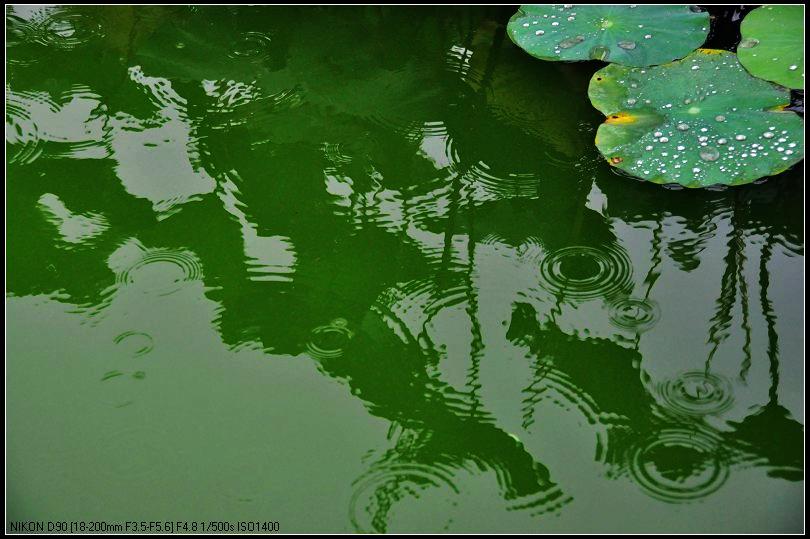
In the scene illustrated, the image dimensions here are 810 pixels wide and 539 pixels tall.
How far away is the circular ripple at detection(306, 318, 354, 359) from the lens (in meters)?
1.65

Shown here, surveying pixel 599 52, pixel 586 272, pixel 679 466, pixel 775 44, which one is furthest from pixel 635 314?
pixel 775 44

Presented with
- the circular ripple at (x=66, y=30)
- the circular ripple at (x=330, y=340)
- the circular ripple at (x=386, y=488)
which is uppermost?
the circular ripple at (x=66, y=30)

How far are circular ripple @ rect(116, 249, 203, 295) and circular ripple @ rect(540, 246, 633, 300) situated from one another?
0.82 metres

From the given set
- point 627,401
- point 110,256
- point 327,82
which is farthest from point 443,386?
point 327,82

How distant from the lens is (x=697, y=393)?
156 cm

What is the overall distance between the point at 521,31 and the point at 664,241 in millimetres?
834

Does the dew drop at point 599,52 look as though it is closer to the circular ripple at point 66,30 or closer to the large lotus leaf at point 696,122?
the large lotus leaf at point 696,122

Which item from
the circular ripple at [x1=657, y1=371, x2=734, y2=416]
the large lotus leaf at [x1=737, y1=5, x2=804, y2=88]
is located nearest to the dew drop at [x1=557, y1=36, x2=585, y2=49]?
the large lotus leaf at [x1=737, y1=5, x2=804, y2=88]

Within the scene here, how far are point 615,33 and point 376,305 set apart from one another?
111cm

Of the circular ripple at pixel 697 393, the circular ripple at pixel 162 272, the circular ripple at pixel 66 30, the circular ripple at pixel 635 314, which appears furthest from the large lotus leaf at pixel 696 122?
the circular ripple at pixel 66 30

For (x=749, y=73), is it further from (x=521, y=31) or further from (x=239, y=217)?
(x=239, y=217)

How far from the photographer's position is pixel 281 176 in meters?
2.03

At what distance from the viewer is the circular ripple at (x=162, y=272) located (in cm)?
177

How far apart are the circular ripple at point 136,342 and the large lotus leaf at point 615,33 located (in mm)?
1329
